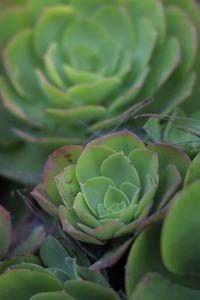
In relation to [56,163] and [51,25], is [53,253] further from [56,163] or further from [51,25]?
[51,25]

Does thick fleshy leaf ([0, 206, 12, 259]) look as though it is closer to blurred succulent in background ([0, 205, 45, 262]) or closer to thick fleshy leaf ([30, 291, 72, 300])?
blurred succulent in background ([0, 205, 45, 262])

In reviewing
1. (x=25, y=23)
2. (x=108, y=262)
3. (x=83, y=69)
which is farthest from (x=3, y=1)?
(x=108, y=262)

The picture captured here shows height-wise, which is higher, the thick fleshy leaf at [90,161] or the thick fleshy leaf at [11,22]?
the thick fleshy leaf at [11,22]

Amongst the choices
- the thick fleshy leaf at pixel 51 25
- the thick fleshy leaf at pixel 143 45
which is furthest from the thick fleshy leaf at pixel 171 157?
the thick fleshy leaf at pixel 51 25

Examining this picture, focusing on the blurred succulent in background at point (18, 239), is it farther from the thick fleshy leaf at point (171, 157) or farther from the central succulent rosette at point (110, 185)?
the thick fleshy leaf at point (171, 157)

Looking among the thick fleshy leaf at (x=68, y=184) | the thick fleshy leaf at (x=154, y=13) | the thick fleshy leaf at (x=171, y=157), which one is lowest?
the thick fleshy leaf at (x=171, y=157)

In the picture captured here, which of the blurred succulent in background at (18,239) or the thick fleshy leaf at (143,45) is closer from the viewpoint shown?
the blurred succulent in background at (18,239)
